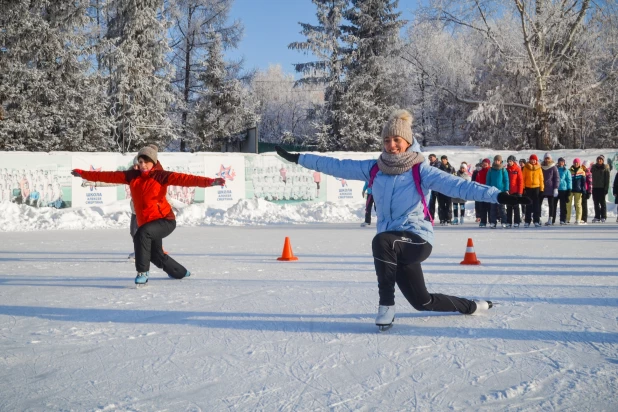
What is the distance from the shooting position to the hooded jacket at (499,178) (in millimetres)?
12547

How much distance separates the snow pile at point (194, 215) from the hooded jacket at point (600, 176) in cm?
622

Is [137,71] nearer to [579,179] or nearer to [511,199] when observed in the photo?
[579,179]

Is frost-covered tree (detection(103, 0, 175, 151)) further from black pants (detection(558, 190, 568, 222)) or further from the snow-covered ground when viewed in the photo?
the snow-covered ground

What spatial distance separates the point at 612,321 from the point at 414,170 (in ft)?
5.84

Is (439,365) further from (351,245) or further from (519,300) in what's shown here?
(351,245)

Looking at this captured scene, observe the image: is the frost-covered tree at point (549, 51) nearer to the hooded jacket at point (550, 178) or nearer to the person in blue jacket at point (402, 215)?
the hooded jacket at point (550, 178)

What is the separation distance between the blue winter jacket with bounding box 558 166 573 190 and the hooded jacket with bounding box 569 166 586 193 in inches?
7.9

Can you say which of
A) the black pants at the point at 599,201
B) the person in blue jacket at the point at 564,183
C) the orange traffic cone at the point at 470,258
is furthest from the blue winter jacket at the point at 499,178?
the orange traffic cone at the point at 470,258

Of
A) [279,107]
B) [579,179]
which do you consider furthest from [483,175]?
[279,107]

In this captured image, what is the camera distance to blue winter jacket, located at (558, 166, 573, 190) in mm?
13461

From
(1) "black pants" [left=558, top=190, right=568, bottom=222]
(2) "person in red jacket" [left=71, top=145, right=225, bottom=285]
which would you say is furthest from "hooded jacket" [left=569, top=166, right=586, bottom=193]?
(2) "person in red jacket" [left=71, top=145, right=225, bottom=285]

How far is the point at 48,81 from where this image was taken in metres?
23.1

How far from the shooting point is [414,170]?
3691 mm

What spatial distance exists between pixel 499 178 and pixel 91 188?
10.9 metres
